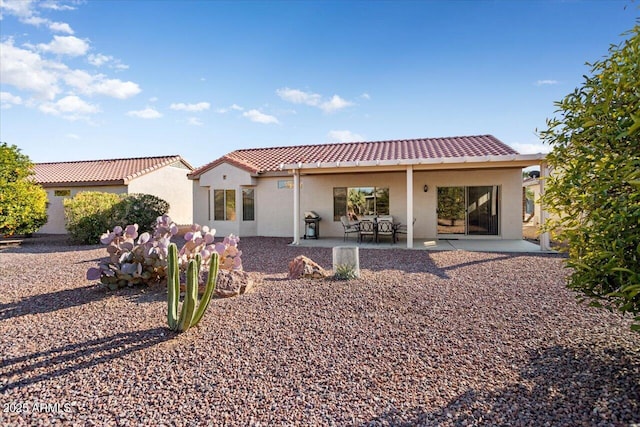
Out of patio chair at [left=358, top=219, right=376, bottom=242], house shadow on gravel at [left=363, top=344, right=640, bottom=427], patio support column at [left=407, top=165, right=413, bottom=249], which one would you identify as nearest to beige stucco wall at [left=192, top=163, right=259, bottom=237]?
patio chair at [left=358, top=219, right=376, bottom=242]

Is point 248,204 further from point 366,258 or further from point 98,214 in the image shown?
point 366,258

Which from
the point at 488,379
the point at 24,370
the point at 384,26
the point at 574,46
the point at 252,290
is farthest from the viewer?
the point at 384,26

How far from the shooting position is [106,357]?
3.60 meters

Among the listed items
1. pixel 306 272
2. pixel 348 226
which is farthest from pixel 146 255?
pixel 348 226

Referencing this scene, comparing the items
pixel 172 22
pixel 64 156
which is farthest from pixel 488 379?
pixel 64 156

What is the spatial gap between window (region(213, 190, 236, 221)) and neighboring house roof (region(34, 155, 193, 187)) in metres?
6.35

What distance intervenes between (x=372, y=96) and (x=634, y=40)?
13826 mm

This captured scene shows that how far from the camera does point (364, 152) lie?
57.0 ft

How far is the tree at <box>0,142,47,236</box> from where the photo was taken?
13367mm

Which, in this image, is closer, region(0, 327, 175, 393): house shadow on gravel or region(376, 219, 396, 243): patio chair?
region(0, 327, 175, 393): house shadow on gravel

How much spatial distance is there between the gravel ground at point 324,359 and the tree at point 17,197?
10.1m

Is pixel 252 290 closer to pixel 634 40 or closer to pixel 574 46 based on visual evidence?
pixel 634 40

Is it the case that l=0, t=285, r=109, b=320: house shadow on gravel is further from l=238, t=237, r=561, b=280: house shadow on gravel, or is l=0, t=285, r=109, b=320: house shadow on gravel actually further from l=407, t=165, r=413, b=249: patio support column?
l=407, t=165, r=413, b=249: patio support column

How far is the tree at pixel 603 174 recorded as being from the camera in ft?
8.23
